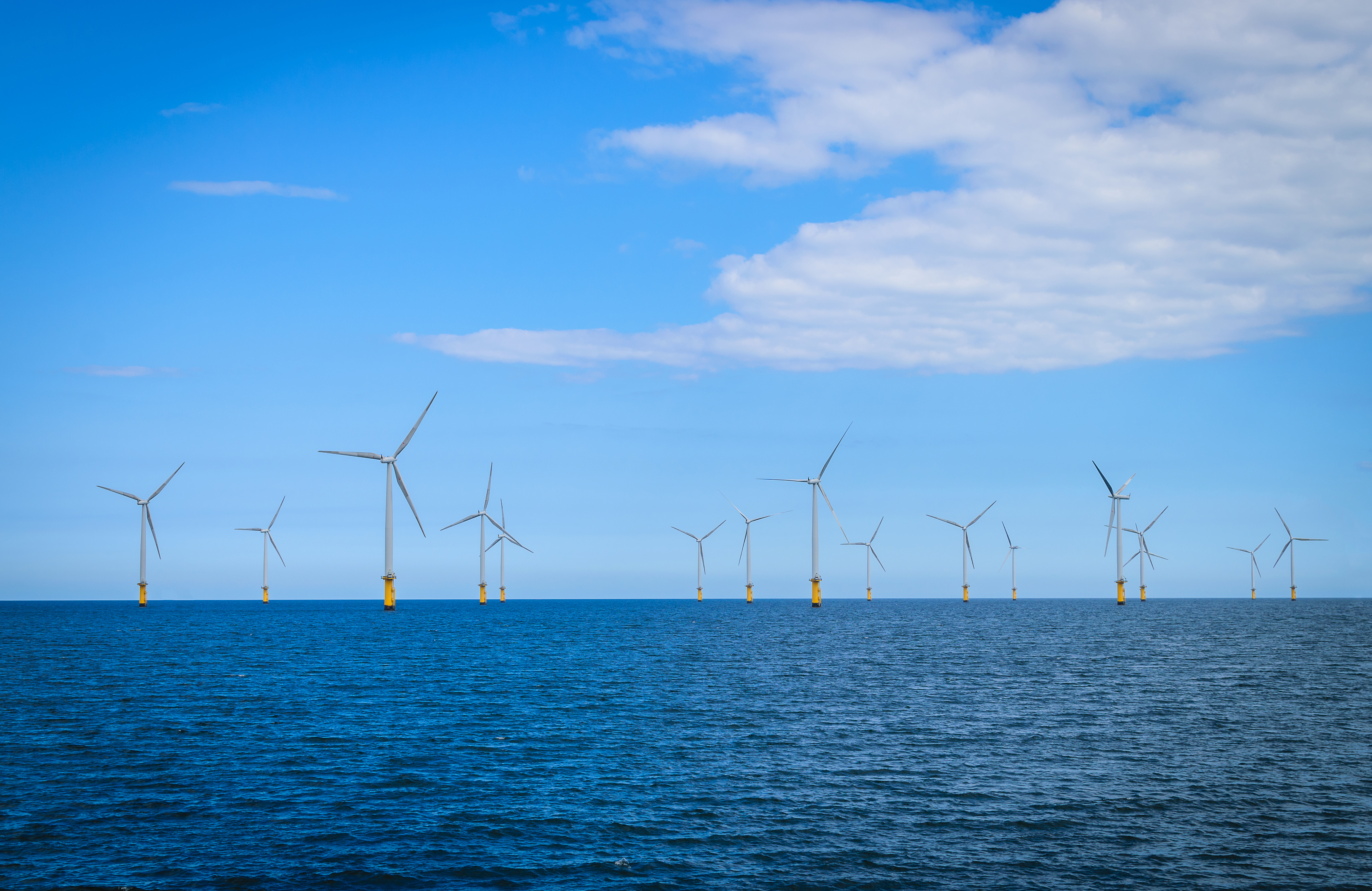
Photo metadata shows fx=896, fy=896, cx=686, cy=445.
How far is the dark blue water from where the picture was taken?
90.7 ft

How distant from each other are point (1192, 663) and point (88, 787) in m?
96.0

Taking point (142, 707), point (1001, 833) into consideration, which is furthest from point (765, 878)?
point (142, 707)

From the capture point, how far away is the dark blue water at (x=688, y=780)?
2764 centimetres

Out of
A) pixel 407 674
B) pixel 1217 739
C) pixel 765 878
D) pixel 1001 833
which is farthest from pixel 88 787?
pixel 1217 739

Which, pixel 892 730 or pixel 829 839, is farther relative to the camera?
pixel 892 730

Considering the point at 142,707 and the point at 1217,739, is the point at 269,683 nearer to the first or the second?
the point at 142,707

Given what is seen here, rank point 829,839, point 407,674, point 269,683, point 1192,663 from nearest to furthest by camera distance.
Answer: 1. point 829,839
2. point 269,683
3. point 407,674
4. point 1192,663

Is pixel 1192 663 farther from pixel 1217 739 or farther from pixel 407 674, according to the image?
pixel 407 674

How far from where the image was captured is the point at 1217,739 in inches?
1886

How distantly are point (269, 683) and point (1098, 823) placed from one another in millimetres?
65639

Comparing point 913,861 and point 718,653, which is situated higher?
point 913,861

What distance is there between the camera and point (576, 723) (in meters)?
54.0

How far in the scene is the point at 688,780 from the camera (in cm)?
3903

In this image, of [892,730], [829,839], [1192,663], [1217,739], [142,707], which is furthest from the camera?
[1192,663]
